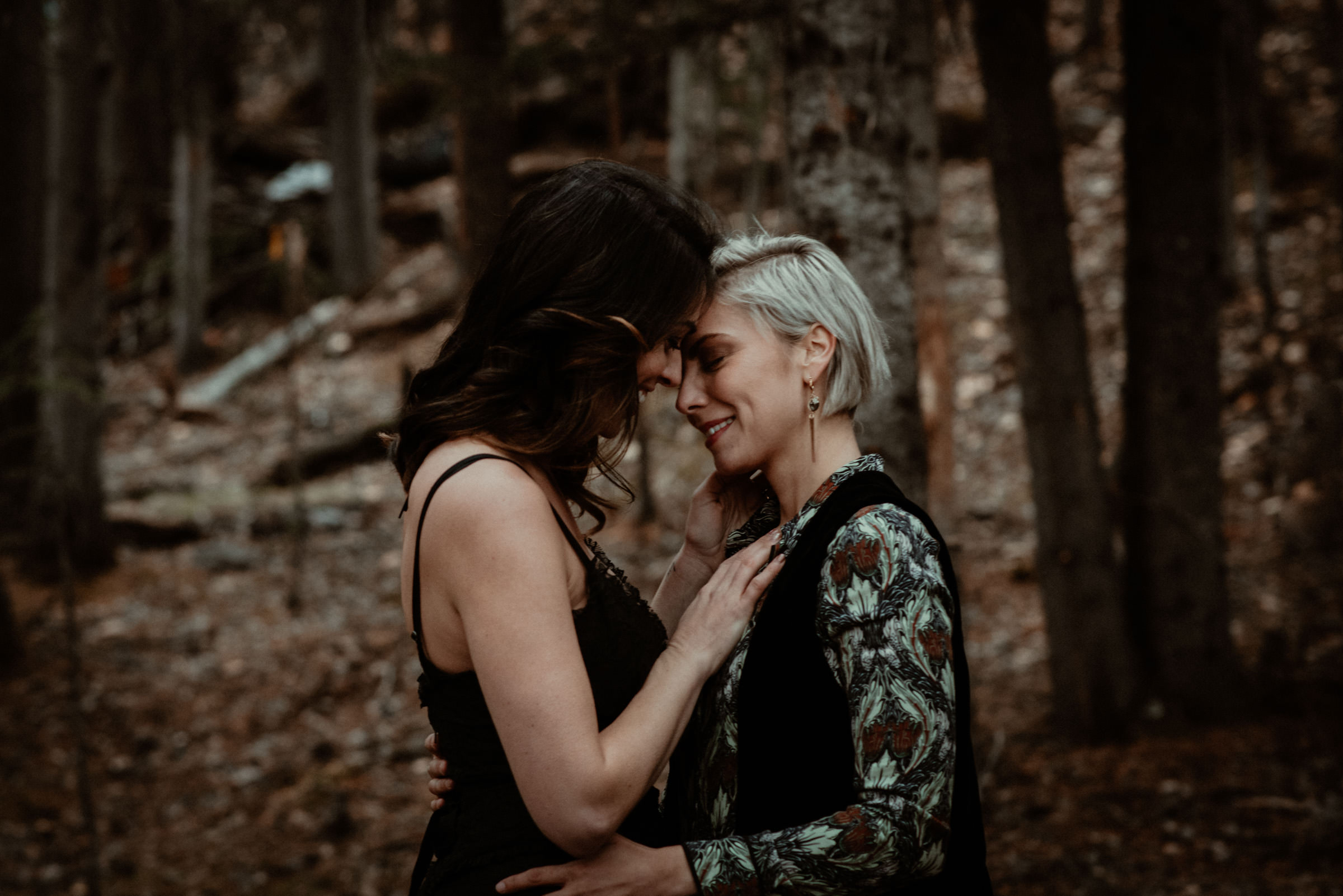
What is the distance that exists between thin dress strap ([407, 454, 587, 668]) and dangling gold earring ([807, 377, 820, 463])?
0.59 m

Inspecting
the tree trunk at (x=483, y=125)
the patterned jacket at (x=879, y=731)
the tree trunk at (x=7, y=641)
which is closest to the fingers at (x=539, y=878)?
the patterned jacket at (x=879, y=731)

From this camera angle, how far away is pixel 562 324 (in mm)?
2113

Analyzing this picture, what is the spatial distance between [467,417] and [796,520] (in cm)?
73

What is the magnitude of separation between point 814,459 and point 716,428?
231 millimetres

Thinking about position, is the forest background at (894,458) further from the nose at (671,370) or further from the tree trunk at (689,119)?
the nose at (671,370)

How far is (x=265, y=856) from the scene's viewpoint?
5.99m

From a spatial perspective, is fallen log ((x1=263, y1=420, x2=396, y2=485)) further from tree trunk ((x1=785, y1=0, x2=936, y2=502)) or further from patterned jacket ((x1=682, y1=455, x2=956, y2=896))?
patterned jacket ((x1=682, y1=455, x2=956, y2=896))

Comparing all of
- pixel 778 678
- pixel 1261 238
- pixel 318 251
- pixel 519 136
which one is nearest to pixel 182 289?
pixel 318 251

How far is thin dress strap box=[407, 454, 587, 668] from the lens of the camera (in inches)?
78.5

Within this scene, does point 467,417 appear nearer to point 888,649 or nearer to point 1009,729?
point 888,649

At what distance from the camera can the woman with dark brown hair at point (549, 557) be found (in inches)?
74.9

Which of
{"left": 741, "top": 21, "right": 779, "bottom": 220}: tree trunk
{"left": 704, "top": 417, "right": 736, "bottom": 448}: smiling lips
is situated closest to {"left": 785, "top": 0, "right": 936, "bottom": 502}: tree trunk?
{"left": 704, "top": 417, "right": 736, "bottom": 448}: smiling lips

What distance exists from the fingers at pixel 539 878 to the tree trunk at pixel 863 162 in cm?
183

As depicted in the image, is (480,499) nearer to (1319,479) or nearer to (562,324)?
(562,324)
